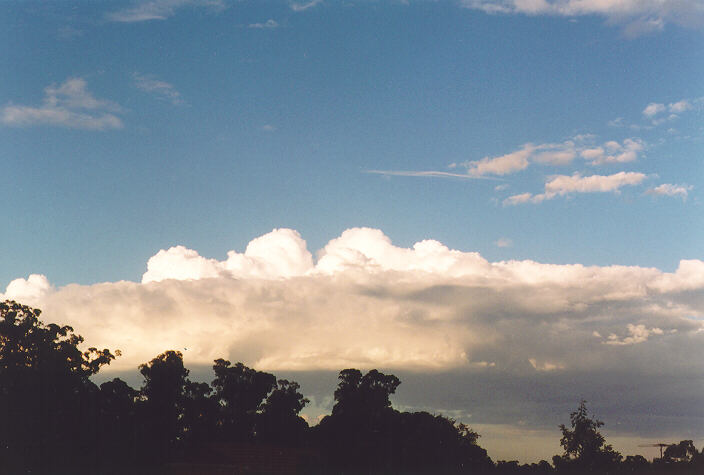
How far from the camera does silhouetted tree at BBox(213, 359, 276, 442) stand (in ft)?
266

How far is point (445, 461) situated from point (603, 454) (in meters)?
22.8

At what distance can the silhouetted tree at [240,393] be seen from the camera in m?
81.1

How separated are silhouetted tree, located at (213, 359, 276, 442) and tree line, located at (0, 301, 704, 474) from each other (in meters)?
0.11

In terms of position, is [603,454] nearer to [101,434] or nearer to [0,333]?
[101,434]

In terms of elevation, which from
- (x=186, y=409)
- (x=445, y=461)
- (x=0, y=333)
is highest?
(x=0, y=333)

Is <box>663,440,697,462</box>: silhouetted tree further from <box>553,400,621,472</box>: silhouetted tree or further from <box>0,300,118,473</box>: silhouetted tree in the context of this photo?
<box>0,300,118,473</box>: silhouetted tree

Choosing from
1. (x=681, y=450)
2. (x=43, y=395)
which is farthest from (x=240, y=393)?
(x=681, y=450)

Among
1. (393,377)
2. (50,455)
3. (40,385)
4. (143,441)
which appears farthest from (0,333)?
(393,377)

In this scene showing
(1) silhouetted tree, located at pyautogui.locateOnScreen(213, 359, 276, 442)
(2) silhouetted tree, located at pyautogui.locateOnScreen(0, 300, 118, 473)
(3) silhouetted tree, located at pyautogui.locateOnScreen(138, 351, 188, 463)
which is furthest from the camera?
(1) silhouetted tree, located at pyautogui.locateOnScreen(213, 359, 276, 442)

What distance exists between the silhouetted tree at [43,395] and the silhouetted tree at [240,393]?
56.4 ft

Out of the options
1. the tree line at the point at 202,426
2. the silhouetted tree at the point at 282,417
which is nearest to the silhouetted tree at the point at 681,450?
the tree line at the point at 202,426

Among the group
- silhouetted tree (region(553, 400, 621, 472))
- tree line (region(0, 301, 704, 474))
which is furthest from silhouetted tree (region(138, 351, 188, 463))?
silhouetted tree (region(553, 400, 621, 472))

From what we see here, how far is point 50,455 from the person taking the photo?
6147 centimetres

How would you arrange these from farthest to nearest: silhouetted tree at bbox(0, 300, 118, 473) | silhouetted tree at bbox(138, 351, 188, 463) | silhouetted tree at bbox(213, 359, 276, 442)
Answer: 1. silhouetted tree at bbox(213, 359, 276, 442)
2. silhouetted tree at bbox(138, 351, 188, 463)
3. silhouetted tree at bbox(0, 300, 118, 473)
